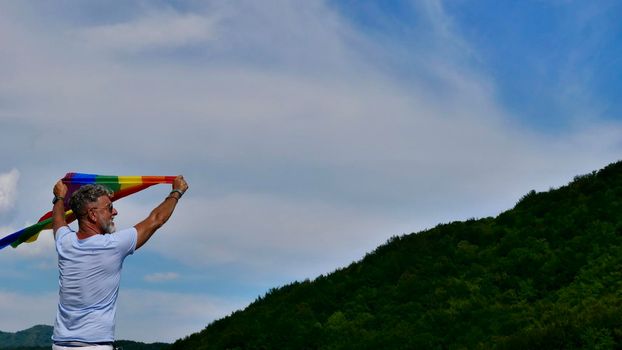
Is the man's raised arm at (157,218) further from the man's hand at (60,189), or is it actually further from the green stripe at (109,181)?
the green stripe at (109,181)

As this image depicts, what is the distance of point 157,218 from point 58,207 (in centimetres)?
144

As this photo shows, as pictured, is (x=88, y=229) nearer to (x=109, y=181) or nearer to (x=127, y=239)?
(x=127, y=239)

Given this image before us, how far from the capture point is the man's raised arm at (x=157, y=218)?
19.0ft

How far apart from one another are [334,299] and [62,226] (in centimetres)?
1507

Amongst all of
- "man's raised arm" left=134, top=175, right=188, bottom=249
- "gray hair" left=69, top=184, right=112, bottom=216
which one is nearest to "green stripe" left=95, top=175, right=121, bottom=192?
"man's raised arm" left=134, top=175, right=188, bottom=249

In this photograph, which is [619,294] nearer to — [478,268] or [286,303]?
[478,268]

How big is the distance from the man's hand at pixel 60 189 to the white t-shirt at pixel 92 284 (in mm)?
1137

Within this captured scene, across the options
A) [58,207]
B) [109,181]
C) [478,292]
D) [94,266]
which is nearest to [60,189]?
[58,207]

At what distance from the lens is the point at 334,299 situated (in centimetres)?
2086

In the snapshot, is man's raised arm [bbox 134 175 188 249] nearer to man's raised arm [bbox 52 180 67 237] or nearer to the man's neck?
the man's neck

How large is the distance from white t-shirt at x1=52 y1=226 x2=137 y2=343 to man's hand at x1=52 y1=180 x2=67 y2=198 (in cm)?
114

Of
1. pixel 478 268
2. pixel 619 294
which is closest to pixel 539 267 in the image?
pixel 478 268

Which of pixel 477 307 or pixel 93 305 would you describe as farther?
pixel 477 307

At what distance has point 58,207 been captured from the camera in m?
6.77
